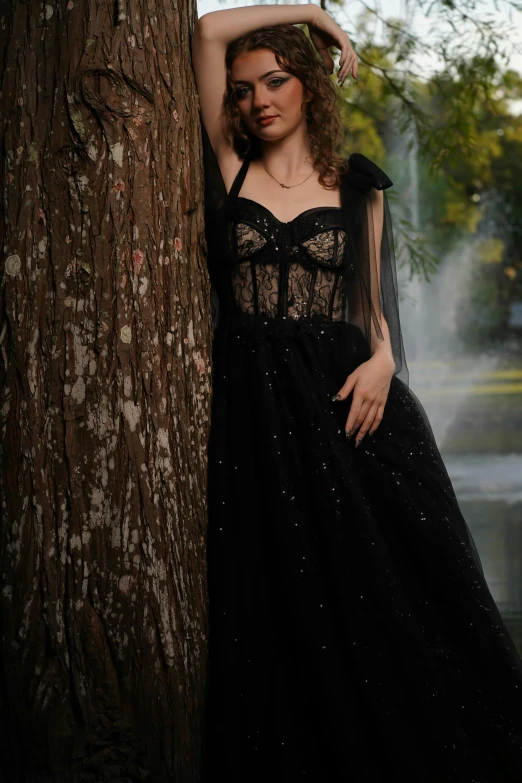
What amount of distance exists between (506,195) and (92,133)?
24341mm

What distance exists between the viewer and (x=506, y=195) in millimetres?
24938

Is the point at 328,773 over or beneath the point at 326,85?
beneath

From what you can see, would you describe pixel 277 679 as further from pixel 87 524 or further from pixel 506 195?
pixel 506 195

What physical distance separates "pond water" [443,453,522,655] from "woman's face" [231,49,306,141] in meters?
2.41

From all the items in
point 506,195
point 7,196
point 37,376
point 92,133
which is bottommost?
point 37,376

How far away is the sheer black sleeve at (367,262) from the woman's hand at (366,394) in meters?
0.13

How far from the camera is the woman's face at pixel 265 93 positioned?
2621 millimetres

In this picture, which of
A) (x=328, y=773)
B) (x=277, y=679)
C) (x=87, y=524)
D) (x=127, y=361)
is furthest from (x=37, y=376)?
(x=328, y=773)

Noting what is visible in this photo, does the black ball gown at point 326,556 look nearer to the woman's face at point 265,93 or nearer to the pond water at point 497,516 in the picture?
the woman's face at point 265,93

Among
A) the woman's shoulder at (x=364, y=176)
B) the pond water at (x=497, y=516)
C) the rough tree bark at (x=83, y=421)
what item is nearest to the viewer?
the rough tree bark at (x=83, y=421)

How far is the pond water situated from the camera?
4.60 meters

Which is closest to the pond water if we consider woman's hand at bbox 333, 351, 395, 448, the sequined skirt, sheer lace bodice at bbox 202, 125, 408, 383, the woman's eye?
the sequined skirt

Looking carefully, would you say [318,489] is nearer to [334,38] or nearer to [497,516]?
[334,38]

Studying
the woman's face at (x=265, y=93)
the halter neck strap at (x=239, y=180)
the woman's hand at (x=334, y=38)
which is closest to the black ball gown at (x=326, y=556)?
the halter neck strap at (x=239, y=180)
